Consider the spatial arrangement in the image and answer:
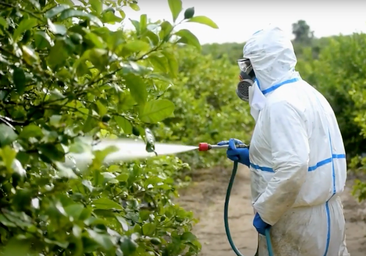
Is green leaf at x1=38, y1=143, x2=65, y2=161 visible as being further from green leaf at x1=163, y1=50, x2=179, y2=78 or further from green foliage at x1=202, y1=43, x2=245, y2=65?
green foliage at x1=202, y1=43, x2=245, y2=65

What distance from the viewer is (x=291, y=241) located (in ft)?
9.05

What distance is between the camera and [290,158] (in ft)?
8.29

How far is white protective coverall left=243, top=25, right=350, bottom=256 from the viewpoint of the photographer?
2566mm

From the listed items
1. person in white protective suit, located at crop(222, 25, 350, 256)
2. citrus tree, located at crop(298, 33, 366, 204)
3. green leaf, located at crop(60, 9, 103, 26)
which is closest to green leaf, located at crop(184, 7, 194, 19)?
green leaf, located at crop(60, 9, 103, 26)

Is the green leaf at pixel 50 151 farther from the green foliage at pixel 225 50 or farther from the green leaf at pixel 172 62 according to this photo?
the green foliage at pixel 225 50

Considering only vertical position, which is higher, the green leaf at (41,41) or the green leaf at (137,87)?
the green leaf at (41,41)

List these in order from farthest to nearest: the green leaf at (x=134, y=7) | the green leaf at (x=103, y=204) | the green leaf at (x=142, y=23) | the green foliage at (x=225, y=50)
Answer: the green foliage at (x=225, y=50)
the green leaf at (x=134, y=7)
the green leaf at (x=103, y=204)
the green leaf at (x=142, y=23)

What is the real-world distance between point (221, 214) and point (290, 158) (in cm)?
380

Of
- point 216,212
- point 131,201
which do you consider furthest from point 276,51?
point 216,212

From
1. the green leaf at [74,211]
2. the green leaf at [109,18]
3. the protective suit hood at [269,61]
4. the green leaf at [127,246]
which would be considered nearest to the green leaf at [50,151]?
the green leaf at [74,211]

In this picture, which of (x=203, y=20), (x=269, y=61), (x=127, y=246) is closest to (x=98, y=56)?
(x=203, y=20)

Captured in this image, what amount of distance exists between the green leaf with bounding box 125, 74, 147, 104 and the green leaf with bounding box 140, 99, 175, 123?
6.0 inches

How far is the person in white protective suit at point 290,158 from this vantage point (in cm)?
257

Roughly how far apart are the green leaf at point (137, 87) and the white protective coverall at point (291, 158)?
1.17 m
